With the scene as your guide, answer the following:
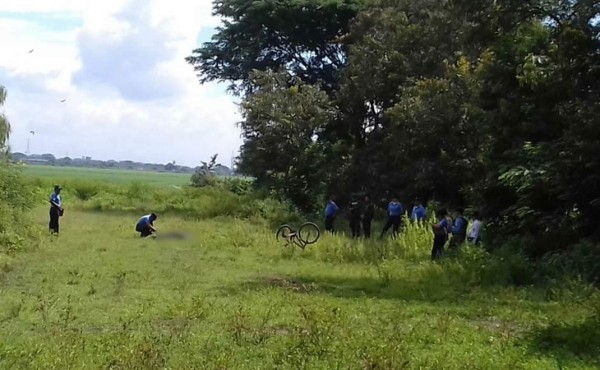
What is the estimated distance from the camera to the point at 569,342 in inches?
384

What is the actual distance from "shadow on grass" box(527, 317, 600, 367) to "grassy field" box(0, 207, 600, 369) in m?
0.02

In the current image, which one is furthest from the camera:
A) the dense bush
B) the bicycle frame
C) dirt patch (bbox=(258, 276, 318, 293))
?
the bicycle frame

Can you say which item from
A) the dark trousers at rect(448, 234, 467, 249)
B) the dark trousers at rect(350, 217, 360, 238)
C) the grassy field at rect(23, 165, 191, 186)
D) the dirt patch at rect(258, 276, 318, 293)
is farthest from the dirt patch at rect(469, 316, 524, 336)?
the grassy field at rect(23, 165, 191, 186)

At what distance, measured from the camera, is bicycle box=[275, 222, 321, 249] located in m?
23.1

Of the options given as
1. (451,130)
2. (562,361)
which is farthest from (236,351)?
(451,130)

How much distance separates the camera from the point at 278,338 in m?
9.61

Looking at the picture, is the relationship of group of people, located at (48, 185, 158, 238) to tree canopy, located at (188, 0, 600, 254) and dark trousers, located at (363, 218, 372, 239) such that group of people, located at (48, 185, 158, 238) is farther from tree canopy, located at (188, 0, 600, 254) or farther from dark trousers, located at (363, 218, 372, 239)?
tree canopy, located at (188, 0, 600, 254)

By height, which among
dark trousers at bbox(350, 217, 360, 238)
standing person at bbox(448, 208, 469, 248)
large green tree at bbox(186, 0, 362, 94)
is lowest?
dark trousers at bbox(350, 217, 360, 238)

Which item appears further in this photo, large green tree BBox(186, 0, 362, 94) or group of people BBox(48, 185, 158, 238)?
large green tree BBox(186, 0, 362, 94)

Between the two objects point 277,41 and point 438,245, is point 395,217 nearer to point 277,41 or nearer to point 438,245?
point 438,245

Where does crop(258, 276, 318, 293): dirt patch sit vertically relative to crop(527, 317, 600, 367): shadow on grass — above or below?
below

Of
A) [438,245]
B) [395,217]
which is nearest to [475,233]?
[438,245]

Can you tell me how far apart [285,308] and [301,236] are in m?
12.1

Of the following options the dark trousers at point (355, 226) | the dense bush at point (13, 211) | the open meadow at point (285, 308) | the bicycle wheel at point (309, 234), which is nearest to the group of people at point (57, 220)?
the dense bush at point (13, 211)
